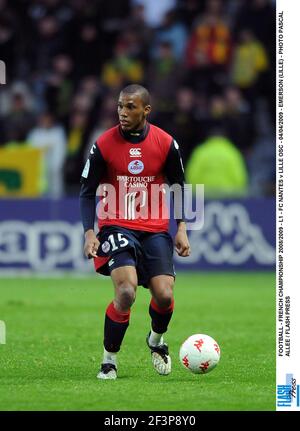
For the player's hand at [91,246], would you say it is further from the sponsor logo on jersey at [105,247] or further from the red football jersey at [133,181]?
the red football jersey at [133,181]

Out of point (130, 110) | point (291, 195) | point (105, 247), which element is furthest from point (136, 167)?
point (291, 195)

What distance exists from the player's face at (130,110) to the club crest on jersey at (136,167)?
273 mm

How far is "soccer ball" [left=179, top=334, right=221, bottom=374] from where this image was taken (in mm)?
9039

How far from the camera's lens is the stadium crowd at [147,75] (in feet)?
67.6

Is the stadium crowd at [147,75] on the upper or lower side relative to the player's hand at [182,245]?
upper

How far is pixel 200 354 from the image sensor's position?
9.05 meters

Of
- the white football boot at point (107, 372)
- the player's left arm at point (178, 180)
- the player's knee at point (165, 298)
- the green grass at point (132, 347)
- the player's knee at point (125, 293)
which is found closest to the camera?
the green grass at point (132, 347)

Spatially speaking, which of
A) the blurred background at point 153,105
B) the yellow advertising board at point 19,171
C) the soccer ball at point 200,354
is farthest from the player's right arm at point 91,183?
the yellow advertising board at point 19,171

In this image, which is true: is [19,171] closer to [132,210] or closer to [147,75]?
[147,75]

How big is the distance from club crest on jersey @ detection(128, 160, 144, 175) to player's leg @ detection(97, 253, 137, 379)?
26.7 inches

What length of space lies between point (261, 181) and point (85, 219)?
1177 centimetres

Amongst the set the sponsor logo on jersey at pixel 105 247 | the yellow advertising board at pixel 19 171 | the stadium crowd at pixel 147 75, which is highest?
the stadium crowd at pixel 147 75

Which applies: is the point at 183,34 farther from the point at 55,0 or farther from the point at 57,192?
the point at 57,192

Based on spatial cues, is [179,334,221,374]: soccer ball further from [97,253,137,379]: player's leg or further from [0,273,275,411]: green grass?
[97,253,137,379]: player's leg
